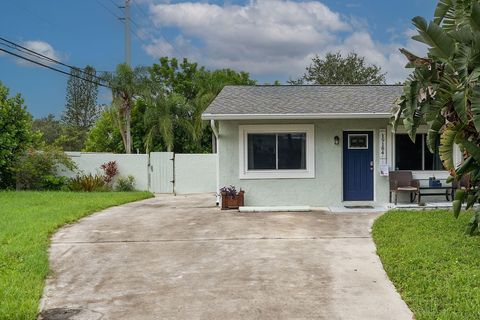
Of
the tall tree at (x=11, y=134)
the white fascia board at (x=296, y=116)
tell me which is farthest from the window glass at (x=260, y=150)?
the tall tree at (x=11, y=134)

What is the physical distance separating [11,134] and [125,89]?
779cm

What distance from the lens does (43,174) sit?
17406mm

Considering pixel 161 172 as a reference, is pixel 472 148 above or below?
above

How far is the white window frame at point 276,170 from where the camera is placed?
1259 cm

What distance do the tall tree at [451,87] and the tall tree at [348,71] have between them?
2841 centimetres

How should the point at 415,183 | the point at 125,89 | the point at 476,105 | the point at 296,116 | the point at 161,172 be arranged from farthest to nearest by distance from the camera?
the point at 125,89, the point at 161,172, the point at 415,183, the point at 296,116, the point at 476,105

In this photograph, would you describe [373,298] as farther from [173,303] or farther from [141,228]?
[141,228]

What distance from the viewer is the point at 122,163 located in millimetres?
18266

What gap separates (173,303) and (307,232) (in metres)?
4.34

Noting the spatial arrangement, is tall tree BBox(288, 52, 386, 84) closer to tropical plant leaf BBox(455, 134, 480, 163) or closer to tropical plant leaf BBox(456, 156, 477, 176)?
tropical plant leaf BBox(456, 156, 477, 176)

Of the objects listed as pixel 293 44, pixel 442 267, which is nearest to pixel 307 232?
pixel 442 267

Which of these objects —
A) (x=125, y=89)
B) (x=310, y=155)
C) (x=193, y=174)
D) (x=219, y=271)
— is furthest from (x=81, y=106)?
(x=219, y=271)

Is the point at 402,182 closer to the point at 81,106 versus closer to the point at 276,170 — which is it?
the point at 276,170

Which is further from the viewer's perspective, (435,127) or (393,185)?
(393,185)
